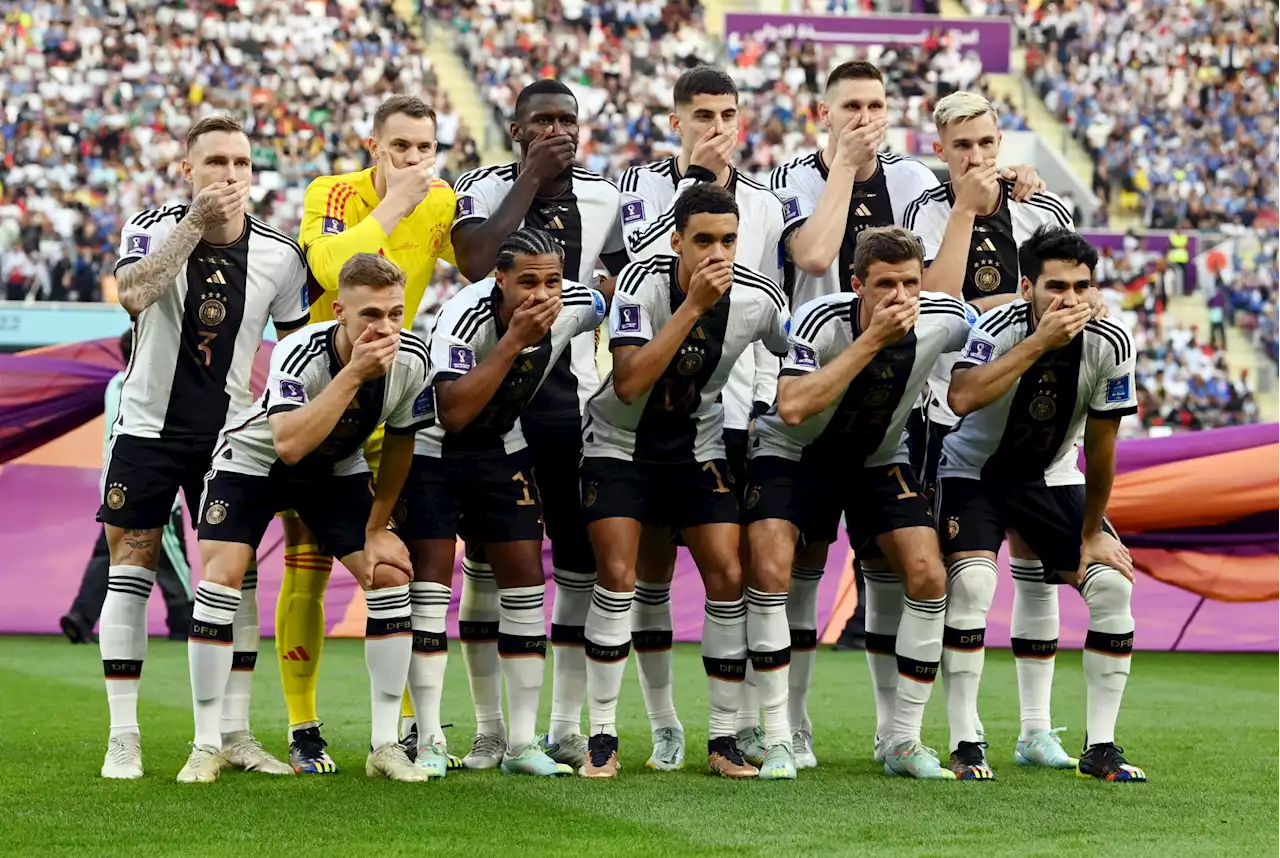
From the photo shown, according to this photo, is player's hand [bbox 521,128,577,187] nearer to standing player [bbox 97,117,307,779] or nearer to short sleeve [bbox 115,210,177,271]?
standing player [bbox 97,117,307,779]

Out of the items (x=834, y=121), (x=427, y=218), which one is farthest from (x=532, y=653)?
(x=834, y=121)

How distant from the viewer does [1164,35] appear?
31.6 meters

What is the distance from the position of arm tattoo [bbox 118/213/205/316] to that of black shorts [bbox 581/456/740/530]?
64.5 inches

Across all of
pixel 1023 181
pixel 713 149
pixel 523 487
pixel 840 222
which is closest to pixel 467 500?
pixel 523 487

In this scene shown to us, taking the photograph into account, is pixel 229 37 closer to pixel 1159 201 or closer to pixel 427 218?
pixel 1159 201

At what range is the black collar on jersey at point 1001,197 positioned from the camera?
6895mm

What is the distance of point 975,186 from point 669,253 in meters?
1.28

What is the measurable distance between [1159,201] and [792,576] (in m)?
22.9

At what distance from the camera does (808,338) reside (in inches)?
242

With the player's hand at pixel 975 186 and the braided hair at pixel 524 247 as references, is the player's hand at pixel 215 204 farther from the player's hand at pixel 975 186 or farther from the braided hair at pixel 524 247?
the player's hand at pixel 975 186

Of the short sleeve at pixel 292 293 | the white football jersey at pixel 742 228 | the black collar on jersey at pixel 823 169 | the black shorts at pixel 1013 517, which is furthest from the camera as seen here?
the black collar on jersey at pixel 823 169

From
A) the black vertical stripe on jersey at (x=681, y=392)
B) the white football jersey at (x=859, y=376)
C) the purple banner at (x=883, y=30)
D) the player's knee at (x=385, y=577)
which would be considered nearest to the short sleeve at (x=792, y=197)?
the white football jersey at (x=859, y=376)

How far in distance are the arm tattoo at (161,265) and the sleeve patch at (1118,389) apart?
3314 mm

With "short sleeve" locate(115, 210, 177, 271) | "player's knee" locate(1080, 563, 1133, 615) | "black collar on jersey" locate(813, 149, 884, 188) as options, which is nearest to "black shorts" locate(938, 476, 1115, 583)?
"player's knee" locate(1080, 563, 1133, 615)
